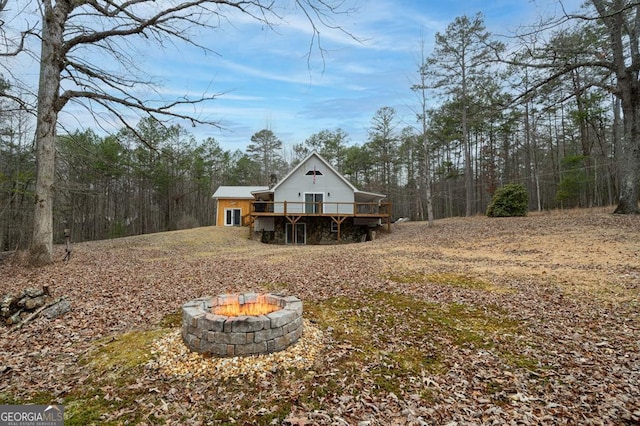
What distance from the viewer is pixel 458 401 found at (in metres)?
3.16

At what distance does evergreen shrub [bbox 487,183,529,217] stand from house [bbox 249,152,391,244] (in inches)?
273

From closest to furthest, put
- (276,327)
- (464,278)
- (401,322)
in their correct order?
(276,327)
(401,322)
(464,278)

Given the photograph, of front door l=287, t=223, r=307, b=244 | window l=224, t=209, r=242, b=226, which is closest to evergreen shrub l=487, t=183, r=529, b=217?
front door l=287, t=223, r=307, b=244

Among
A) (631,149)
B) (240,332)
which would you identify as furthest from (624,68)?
(240,332)

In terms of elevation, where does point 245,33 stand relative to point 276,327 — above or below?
above

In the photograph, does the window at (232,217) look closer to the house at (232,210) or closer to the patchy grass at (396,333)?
the house at (232,210)

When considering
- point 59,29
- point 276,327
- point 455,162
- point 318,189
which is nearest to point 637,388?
point 276,327

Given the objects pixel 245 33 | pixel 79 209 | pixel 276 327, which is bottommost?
pixel 276 327

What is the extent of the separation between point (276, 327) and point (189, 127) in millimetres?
Result: 6809

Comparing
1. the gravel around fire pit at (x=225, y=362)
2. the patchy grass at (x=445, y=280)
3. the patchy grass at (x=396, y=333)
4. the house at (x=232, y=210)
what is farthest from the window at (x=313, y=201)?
the gravel around fire pit at (x=225, y=362)

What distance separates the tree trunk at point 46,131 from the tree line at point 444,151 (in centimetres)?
115

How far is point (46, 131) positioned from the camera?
8.24m

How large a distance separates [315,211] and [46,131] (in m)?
13.9

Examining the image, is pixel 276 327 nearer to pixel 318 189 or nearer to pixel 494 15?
pixel 494 15
